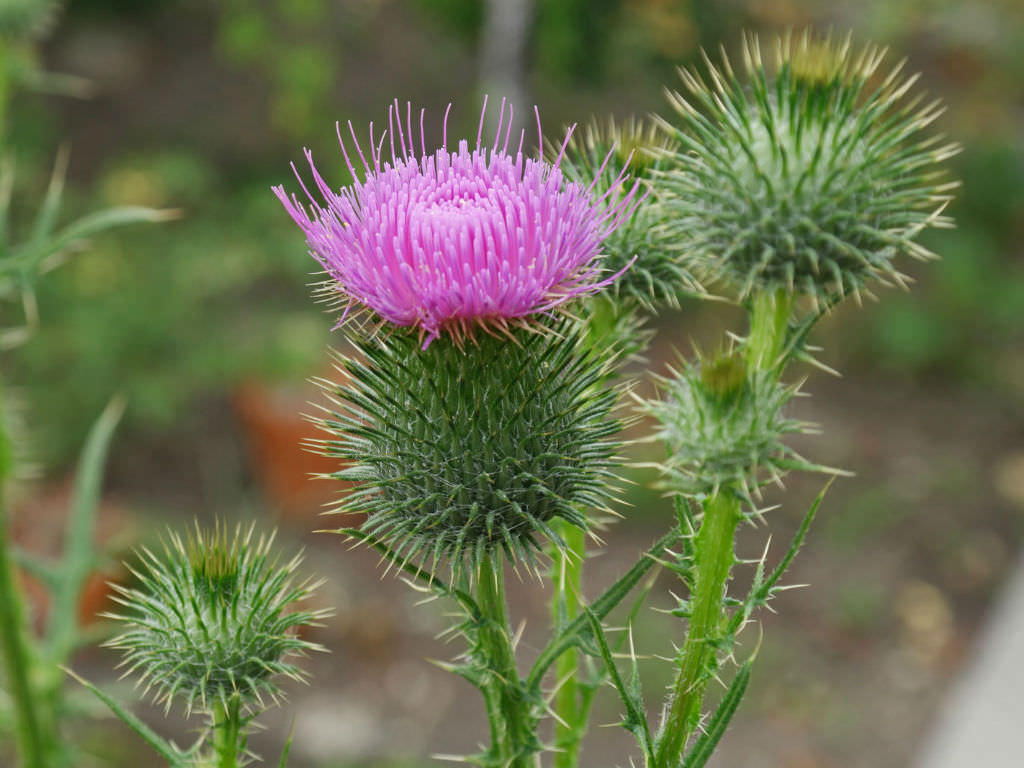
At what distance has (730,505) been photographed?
67.7 inches

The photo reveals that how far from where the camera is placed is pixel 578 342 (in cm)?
186

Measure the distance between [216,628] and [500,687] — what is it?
1.47 feet

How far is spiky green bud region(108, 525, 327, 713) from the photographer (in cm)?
169

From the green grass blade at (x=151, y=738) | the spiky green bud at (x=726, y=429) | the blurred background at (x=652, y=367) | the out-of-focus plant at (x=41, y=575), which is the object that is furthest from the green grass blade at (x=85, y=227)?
the blurred background at (x=652, y=367)

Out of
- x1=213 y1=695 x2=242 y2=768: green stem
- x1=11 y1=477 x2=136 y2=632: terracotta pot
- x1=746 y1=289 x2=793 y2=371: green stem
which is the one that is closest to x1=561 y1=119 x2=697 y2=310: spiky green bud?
x1=746 y1=289 x2=793 y2=371: green stem

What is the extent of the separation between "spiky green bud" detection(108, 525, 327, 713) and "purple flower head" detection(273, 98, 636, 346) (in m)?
0.43

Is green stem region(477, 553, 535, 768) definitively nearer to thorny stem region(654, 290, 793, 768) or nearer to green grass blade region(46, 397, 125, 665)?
thorny stem region(654, 290, 793, 768)

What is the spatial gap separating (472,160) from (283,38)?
7.45m

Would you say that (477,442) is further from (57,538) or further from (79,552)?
(57,538)

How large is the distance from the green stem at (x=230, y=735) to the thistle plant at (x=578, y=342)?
0.32m

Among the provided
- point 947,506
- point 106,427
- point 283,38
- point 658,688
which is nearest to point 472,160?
point 106,427

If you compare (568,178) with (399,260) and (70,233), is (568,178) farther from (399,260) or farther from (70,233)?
(70,233)

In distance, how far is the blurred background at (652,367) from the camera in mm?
5730

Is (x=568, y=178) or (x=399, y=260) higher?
(x=568, y=178)
